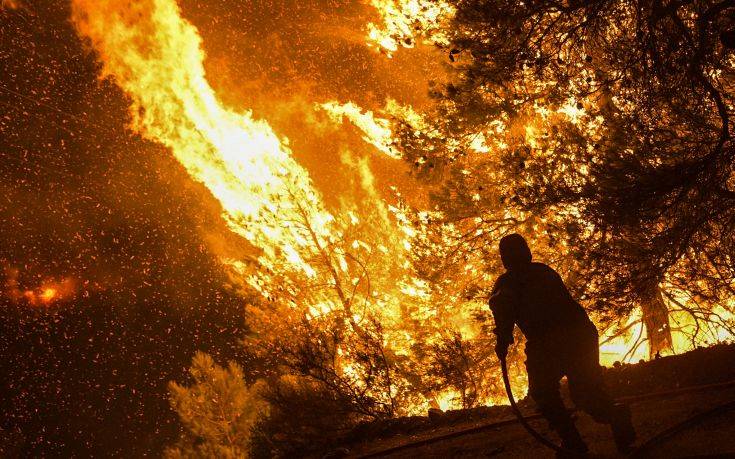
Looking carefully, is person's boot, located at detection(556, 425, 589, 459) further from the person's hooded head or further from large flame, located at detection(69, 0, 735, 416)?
large flame, located at detection(69, 0, 735, 416)

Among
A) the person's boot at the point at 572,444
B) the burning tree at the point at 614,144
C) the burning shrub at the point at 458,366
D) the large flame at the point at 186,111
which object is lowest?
the person's boot at the point at 572,444

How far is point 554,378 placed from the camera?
377cm

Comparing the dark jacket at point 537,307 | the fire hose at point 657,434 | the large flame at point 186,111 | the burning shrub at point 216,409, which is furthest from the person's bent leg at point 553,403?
the burning shrub at point 216,409

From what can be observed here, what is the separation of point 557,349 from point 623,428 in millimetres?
776

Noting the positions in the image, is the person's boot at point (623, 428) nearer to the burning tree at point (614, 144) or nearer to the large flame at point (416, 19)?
the burning tree at point (614, 144)

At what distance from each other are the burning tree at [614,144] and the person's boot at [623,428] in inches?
125

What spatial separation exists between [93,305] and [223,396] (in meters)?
24.6

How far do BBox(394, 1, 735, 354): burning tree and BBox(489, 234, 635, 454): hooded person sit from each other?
273 cm

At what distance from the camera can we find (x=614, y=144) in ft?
23.3

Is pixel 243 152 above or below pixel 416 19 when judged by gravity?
above

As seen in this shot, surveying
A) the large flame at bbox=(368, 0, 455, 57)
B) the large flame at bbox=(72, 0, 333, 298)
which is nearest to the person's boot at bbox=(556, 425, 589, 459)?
the large flame at bbox=(368, 0, 455, 57)

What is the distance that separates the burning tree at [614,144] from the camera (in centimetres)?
564

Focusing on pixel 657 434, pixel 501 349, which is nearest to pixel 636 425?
pixel 657 434

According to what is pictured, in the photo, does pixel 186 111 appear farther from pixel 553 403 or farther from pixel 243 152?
pixel 553 403
